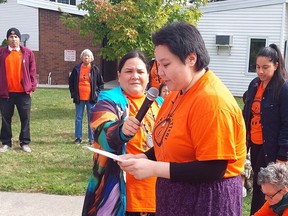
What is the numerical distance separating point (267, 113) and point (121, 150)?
1740 millimetres

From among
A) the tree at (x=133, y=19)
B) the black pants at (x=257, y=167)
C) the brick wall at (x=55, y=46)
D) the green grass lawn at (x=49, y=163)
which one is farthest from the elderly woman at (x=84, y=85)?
the brick wall at (x=55, y=46)

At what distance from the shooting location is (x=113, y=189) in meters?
2.56

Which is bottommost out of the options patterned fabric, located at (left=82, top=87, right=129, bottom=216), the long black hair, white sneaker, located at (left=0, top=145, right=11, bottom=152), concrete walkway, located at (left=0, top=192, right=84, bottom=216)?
concrete walkway, located at (left=0, top=192, right=84, bottom=216)

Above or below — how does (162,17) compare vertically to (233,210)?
above

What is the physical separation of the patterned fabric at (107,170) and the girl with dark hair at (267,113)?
5.45 ft

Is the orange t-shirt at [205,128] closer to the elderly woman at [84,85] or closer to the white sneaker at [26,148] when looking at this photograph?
the white sneaker at [26,148]

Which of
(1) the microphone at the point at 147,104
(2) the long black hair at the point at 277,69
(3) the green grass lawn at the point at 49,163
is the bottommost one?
(3) the green grass lawn at the point at 49,163

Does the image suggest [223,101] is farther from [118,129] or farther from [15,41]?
[15,41]

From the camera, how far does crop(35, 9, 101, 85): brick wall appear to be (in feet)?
66.2

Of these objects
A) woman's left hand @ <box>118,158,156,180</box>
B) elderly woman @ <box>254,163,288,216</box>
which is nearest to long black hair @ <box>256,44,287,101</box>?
elderly woman @ <box>254,163,288,216</box>

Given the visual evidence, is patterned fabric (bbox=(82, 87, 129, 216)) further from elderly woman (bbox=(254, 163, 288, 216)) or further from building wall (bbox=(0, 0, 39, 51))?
building wall (bbox=(0, 0, 39, 51))

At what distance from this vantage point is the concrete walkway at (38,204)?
4422 millimetres

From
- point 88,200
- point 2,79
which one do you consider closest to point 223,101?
point 88,200

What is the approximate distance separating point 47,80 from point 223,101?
1962cm
